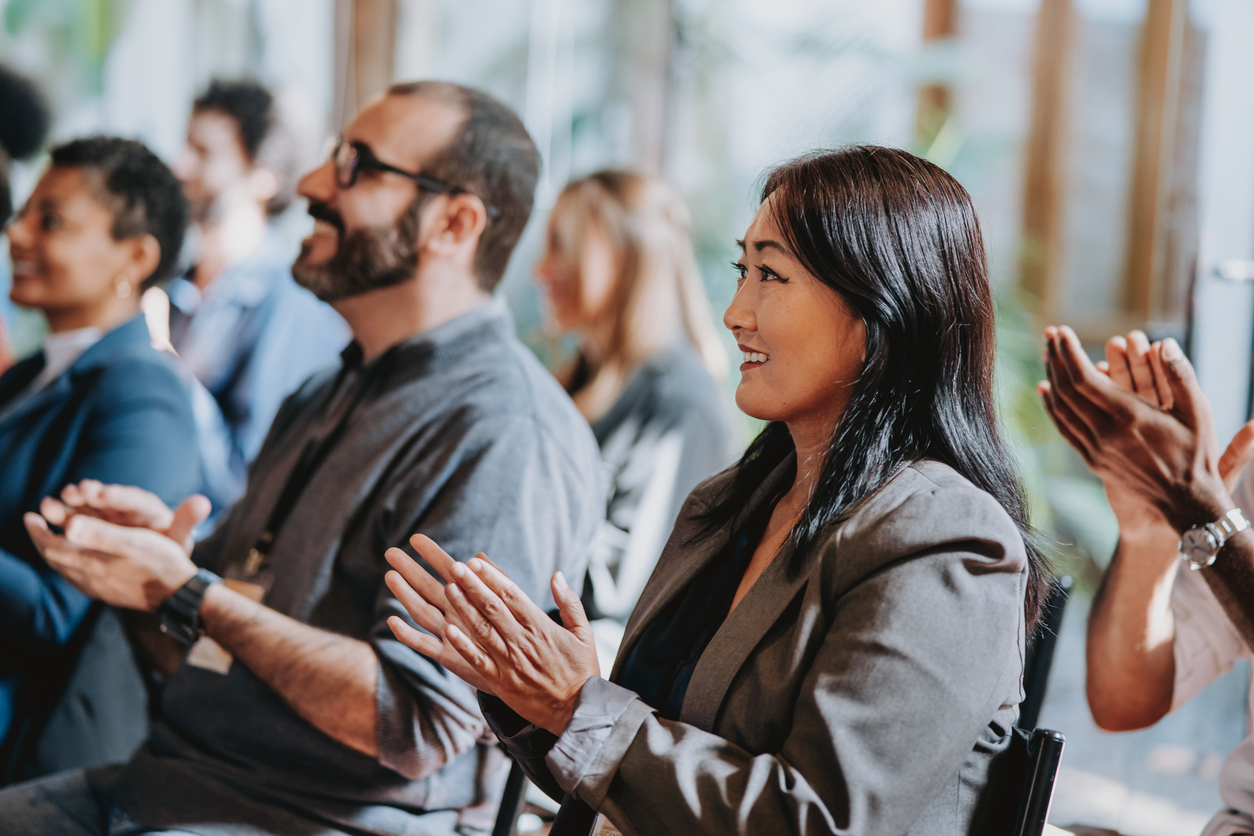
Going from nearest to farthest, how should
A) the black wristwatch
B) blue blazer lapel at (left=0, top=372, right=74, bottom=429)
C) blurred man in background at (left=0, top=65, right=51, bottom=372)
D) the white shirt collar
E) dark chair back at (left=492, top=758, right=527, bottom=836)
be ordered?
dark chair back at (left=492, top=758, right=527, bottom=836)
the black wristwatch
blue blazer lapel at (left=0, top=372, right=74, bottom=429)
the white shirt collar
blurred man in background at (left=0, top=65, right=51, bottom=372)

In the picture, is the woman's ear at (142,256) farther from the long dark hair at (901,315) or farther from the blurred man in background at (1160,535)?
the blurred man in background at (1160,535)

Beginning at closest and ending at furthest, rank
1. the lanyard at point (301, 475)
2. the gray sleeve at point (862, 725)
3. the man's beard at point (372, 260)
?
the gray sleeve at point (862, 725) < the lanyard at point (301, 475) < the man's beard at point (372, 260)

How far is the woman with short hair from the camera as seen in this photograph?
2025 millimetres

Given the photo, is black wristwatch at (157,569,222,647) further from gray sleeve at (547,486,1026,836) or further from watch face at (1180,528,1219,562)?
watch face at (1180,528,1219,562)

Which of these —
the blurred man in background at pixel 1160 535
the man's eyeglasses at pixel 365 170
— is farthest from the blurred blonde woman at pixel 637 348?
the blurred man in background at pixel 1160 535

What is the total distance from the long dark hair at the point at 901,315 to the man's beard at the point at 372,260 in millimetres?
921

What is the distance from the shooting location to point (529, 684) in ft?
3.63

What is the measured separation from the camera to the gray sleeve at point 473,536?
4.99 ft

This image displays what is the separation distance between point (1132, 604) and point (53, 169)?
2.39 meters

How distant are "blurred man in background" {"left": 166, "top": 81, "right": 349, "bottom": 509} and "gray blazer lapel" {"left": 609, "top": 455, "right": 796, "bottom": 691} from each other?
2.27m

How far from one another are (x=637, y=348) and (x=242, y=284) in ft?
4.20

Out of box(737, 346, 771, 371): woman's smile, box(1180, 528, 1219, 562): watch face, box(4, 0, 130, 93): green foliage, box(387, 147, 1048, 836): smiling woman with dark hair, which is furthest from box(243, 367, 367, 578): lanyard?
box(4, 0, 130, 93): green foliage

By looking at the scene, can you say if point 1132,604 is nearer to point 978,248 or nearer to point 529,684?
point 978,248

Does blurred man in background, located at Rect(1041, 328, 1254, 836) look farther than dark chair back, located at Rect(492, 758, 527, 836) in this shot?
No
